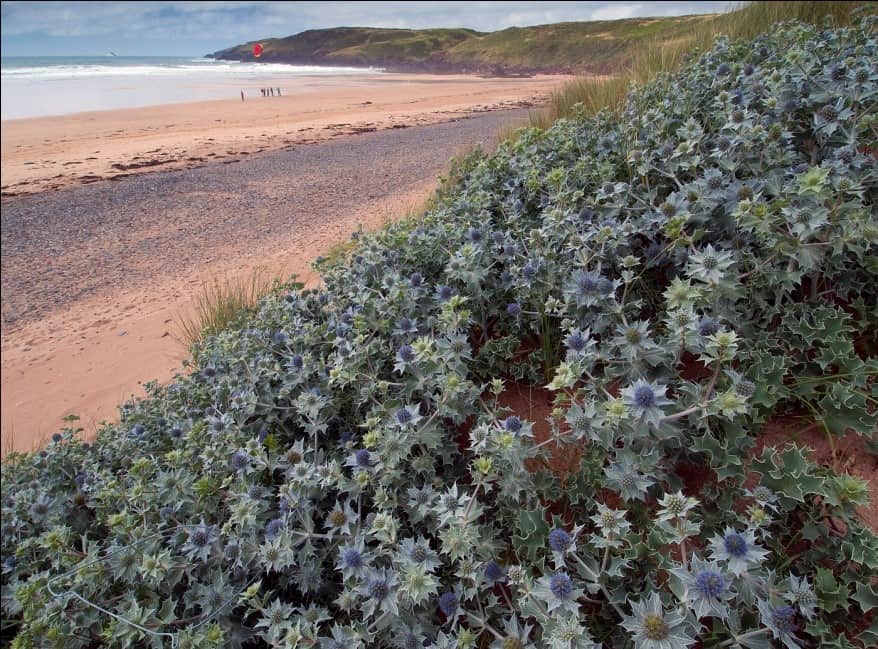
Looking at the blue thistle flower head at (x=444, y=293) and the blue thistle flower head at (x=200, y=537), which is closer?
the blue thistle flower head at (x=200, y=537)

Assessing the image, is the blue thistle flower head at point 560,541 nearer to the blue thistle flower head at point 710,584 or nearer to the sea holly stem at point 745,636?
the blue thistle flower head at point 710,584

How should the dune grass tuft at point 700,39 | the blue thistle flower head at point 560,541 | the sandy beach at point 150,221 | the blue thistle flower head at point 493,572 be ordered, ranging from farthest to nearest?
the sandy beach at point 150,221 < the dune grass tuft at point 700,39 < the blue thistle flower head at point 493,572 < the blue thistle flower head at point 560,541

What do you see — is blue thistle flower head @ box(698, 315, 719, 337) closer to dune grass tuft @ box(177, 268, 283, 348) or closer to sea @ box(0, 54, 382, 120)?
dune grass tuft @ box(177, 268, 283, 348)

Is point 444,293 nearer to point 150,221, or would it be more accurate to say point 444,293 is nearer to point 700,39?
point 700,39

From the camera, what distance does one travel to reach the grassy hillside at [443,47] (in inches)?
1310

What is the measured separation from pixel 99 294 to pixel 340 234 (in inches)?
133

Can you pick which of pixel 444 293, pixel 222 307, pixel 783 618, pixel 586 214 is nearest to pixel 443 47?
pixel 222 307

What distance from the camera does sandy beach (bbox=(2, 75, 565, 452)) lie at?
5.80 metres

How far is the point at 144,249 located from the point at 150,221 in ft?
4.50

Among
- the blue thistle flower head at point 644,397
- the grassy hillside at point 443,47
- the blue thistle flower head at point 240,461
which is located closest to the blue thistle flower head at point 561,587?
the blue thistle flower head at point 644,397

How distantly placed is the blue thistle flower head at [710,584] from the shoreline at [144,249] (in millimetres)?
3262

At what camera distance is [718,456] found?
170 centimetres

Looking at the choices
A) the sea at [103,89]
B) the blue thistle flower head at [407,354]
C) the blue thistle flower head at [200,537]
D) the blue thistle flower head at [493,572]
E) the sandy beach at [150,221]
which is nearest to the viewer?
the blue thistle flower head at [493,572]

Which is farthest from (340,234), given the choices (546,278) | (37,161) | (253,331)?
(37,161)
